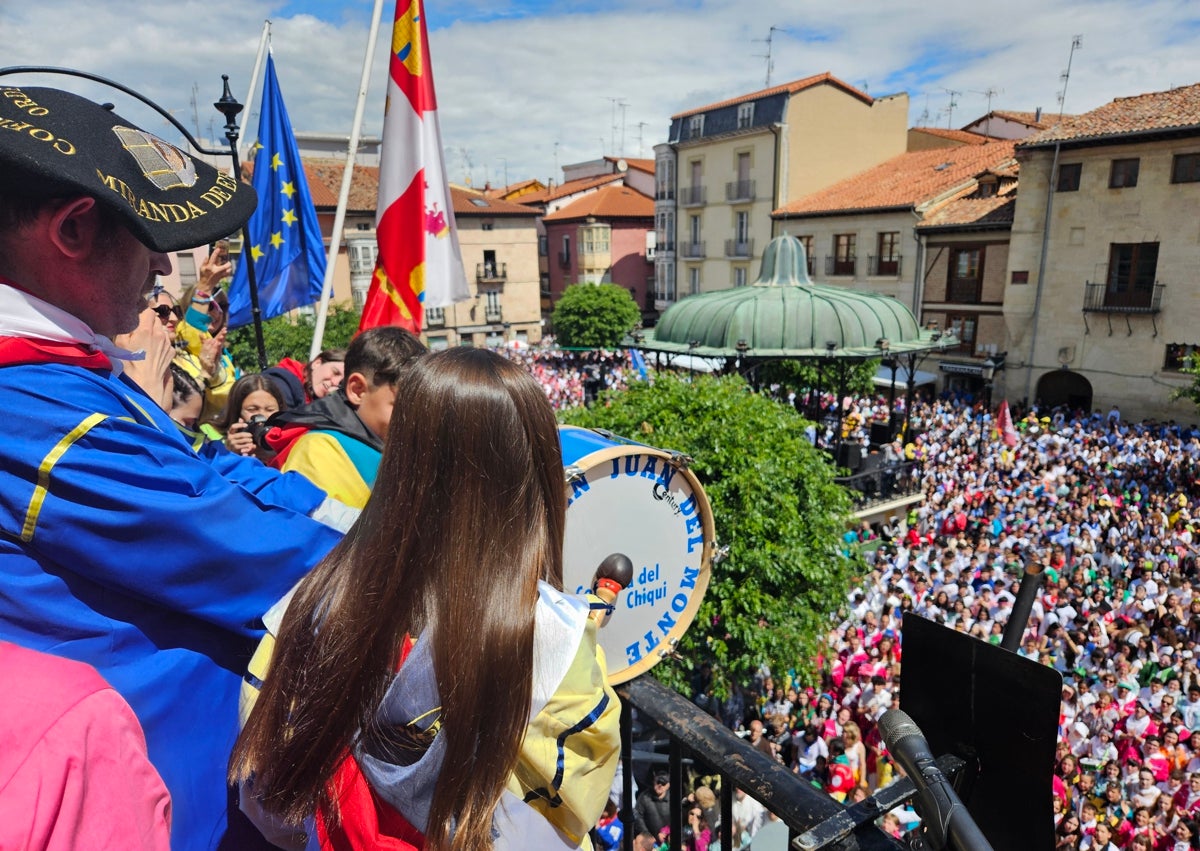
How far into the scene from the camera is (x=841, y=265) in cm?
3291

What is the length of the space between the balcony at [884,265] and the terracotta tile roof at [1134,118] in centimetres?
636

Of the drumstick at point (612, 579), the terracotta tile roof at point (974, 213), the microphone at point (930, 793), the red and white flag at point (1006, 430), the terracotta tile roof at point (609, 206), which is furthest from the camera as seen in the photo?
the terracotta tile roof at point (609, 206)

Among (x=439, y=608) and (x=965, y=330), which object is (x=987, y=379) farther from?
(x=439, y=608)

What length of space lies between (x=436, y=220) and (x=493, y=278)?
1583 inches

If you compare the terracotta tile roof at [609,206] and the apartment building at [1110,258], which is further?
the terracotta tile roof at [609,206]

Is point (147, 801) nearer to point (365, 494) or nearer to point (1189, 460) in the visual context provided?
point (365, 494)

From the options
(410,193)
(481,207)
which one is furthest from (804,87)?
(410,193)

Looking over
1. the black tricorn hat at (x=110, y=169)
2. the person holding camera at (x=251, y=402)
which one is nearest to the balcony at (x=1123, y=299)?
the person holding camera at (x=251, y=402)

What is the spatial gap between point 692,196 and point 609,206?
12.7 m

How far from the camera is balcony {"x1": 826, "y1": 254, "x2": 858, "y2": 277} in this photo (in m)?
32.4

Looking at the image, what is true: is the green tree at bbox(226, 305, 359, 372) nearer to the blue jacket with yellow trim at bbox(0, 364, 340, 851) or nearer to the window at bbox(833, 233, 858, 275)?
the window at bbox(833, 233, 858, 275)

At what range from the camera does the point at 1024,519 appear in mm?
13992

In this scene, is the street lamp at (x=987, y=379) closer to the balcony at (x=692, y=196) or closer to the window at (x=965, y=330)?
the window at (x=965, y=330)

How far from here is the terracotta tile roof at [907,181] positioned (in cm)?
3003
